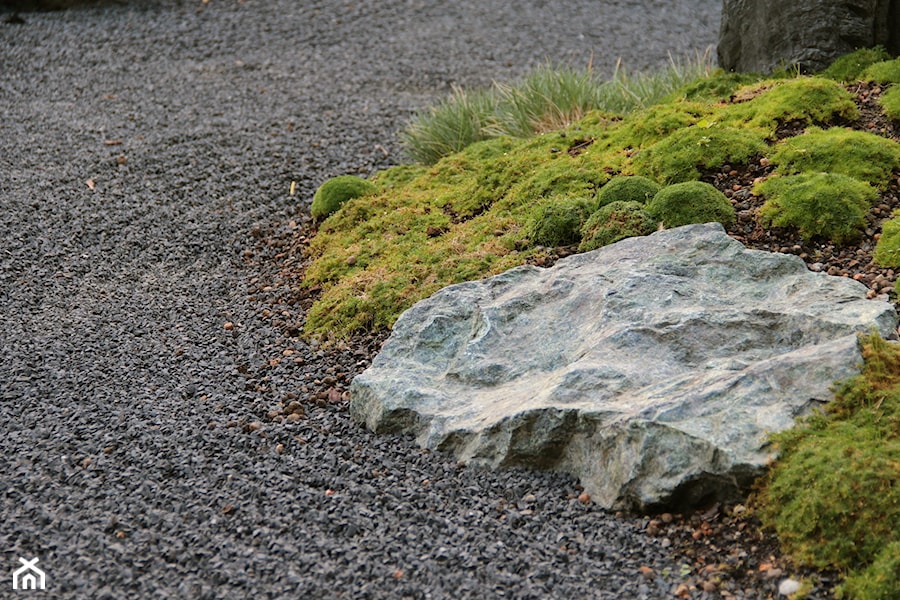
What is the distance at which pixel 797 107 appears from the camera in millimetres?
6637

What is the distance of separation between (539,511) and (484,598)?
2.13ft

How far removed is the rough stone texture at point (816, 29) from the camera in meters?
7.28

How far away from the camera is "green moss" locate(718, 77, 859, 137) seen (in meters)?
6.58

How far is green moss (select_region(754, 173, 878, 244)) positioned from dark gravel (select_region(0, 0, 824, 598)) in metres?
2.33

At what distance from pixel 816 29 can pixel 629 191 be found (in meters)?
2.53

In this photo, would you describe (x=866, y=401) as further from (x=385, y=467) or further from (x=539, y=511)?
(x=385, y=467)

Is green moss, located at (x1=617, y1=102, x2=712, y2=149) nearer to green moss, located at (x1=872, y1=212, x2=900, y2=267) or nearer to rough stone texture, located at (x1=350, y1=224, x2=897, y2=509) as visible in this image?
rough stone texture, located at (x1=350, y1=224, x2=897, y2=509)

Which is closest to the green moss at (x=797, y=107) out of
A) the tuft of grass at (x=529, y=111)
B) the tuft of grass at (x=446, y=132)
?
the tuft of grass at (x=529, y=111)

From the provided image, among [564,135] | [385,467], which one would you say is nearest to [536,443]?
[385,467]

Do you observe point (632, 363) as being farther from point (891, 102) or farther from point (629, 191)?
point (891, 102)

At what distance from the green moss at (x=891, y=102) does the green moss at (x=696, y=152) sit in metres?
0.92

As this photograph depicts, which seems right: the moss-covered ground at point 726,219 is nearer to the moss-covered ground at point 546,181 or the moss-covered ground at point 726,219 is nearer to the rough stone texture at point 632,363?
the moss-covered ground at point 546,181

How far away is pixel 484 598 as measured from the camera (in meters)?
3.74

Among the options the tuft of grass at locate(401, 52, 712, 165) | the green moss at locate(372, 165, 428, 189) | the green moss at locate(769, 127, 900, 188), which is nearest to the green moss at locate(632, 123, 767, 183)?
the green moss at locate(769, 127, 900, 188)
